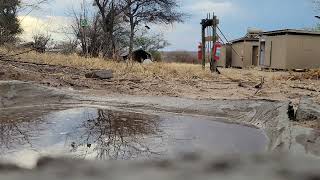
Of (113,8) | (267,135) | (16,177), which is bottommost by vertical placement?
(267,135)

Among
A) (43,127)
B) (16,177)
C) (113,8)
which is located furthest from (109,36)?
(16,177)

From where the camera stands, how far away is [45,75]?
9953mm

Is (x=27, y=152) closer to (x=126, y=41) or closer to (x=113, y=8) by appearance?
(x=113, y=8)

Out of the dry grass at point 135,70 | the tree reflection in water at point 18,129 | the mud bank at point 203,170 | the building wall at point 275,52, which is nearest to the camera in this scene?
the mud bank at point 203,170

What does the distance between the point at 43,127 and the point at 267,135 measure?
2391 mm

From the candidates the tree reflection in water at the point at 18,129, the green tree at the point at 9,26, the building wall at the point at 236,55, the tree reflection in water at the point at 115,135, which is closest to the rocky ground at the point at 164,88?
the tree reflection in water at the point at 18,129

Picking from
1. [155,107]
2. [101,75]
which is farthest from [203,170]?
[101,75]

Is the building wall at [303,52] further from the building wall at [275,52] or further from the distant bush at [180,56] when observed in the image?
the distant bush at [180,56]

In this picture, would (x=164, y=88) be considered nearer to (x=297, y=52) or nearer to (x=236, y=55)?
(x=297, y=52)

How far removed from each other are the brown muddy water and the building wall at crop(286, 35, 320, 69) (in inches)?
563

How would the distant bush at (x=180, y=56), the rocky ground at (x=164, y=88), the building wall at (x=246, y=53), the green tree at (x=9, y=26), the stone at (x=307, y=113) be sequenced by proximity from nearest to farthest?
the stone at (x=307, y=113) → the rocky ground at (x=164, y=88) → the green tree at (x=9, y=26) → the building wall at (x=246, y=53) → the distant bush at (x=180, y=56)

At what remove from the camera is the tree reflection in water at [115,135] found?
13.1ft

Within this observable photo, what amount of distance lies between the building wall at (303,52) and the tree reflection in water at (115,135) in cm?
1440

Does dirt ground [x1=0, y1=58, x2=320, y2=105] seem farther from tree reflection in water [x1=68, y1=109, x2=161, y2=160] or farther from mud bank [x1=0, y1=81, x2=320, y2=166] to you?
tree reflection in water [x1=68, y1=109, x2=161, y2=160]
